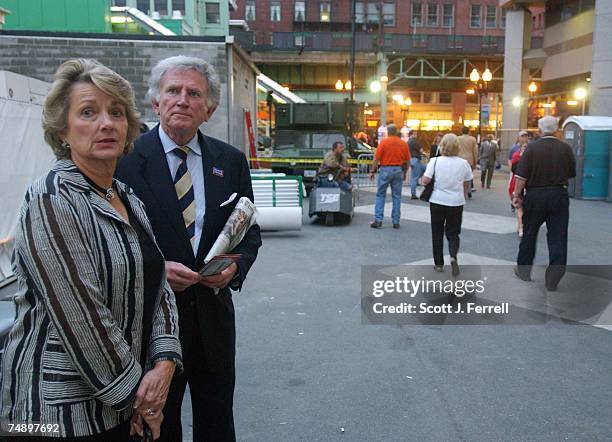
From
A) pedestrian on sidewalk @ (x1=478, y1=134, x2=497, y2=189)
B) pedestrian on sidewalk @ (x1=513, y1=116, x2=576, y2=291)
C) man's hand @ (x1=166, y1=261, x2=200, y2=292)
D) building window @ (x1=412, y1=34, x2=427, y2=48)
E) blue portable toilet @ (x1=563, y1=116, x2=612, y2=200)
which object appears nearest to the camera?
man's hand @ (x1=166, y1=261, x2=200, y2=292)

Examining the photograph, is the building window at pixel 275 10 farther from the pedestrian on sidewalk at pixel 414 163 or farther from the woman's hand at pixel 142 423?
the woman's hand at pixel 142 423

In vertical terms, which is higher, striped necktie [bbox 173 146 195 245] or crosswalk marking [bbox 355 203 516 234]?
striped necktie [bbox 173 146 195 245]

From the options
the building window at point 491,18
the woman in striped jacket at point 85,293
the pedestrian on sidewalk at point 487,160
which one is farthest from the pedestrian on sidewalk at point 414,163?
the building window at point 491,18

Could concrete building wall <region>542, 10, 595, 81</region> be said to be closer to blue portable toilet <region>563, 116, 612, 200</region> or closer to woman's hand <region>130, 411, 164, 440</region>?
blue portable toilet <region>563, 116, 612, 200</region>

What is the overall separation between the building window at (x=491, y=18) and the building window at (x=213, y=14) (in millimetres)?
27078

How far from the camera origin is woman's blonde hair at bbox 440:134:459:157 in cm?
795

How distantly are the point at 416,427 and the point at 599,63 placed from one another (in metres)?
20.7

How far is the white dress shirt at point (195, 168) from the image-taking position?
2643mm

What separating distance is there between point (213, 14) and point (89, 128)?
157 ft

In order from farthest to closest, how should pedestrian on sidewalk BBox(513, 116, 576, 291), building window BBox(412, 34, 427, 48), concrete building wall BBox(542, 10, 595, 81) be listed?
1. building window BBox(412, 34, 427, 48)
2. concrete building wall BBox(542, 10, 595, 81)
3. pedestrian on sidewalk BBox(513, 116, 576, 291)

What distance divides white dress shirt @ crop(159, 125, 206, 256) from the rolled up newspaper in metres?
0.11

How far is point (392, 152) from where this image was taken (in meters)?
11.8

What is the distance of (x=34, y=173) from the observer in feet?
28.9

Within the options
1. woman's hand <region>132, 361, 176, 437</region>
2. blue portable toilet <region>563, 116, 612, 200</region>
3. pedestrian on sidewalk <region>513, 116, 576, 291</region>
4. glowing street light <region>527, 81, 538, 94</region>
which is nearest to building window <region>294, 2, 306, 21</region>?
glowing street light <region>527, 81, 538, 94</region>
